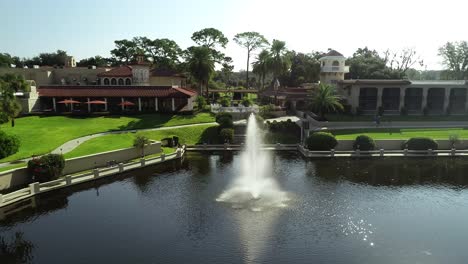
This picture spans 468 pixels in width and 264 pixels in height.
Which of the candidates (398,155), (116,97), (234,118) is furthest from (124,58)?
(398,155)

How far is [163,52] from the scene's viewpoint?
10881 cm

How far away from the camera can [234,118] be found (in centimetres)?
6444

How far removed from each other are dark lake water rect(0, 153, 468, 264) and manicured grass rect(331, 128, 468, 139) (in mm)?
15251

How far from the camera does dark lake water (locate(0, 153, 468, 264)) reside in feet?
69.5

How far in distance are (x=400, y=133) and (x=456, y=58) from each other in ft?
204

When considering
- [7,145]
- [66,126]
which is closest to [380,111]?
[66,126]

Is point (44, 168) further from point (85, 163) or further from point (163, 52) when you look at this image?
point (163, 52)

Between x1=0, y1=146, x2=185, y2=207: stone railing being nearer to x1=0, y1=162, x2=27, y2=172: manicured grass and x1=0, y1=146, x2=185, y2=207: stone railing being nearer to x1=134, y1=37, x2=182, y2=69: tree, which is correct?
x1=0, y1=162, x2=27, y2=172: manicured grass

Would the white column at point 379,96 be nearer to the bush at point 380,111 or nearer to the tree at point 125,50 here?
the bush at point 380,111

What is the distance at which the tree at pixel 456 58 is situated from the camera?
98.4 metres

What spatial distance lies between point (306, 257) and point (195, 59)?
5785cm

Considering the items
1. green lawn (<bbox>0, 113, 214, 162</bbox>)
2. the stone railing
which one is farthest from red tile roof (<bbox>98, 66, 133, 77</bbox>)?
the stone railing

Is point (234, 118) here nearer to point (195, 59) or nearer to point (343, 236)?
point (195, 59)

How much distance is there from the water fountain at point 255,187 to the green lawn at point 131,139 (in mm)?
9557
